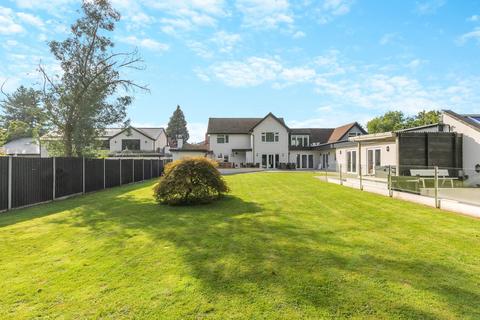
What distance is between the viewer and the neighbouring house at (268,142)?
40.4 meters

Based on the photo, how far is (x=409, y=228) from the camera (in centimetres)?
643

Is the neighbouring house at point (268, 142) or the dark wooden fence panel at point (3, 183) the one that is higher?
the neighbouring house at point (268, 142)

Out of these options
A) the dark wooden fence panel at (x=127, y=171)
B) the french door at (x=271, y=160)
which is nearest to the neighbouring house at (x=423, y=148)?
the dark wooden fence panel at (x=127, y=171)

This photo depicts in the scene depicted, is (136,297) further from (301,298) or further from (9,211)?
(9,211)

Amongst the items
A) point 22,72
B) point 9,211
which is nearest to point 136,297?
point 9,211

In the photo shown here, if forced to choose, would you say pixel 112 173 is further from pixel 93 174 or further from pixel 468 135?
pixel 468 135

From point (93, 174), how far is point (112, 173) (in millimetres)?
2526

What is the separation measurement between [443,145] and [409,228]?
41.7 ft

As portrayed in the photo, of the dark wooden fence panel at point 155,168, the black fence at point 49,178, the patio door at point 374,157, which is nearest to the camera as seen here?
the black fence at point 49,178

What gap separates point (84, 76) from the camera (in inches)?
701

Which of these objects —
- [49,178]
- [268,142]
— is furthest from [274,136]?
[49,178]

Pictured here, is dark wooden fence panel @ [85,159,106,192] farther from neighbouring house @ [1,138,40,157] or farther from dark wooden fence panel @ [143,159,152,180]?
neighbouring house @ [1,138,40,157]

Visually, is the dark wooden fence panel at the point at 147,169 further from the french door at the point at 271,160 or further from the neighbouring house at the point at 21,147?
the neighbouring house at the point at 21,147

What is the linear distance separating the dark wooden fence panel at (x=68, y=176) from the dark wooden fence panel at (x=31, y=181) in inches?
18.8
